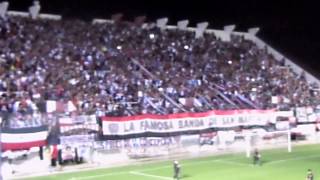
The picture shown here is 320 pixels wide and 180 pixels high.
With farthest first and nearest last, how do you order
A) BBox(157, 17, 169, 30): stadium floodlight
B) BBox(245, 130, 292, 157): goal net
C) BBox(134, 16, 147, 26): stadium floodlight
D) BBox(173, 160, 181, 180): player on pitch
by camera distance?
BBox(157, 17, 169, 30): stadium floodlight
BBox(134, 16, 147, 26): stadium floodlight
BBox(245, 130, 292, 157): goal net
BBox(173, 160, 181, 180): player on pitch

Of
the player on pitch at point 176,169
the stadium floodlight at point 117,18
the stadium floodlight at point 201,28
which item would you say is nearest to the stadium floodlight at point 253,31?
the stadium floodlight at point 201,28

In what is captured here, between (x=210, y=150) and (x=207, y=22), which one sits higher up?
(x=207, y=22)

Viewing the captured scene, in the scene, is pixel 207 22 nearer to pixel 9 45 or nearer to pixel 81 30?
pixel 81 30

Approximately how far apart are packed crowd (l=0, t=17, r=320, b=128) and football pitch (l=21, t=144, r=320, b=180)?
4042 millimetres

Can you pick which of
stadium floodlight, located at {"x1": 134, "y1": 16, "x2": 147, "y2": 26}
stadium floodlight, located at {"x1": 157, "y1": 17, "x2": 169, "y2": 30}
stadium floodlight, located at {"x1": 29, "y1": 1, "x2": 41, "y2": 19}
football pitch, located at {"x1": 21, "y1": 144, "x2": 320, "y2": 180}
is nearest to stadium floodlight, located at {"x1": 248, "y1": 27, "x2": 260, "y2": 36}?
stadium floodlight, located at {"x1": 157, "y1": 17, "x2": 169, "y2": 30}

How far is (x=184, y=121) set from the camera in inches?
1356

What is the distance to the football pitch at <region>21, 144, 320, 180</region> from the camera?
→ 26344 mm

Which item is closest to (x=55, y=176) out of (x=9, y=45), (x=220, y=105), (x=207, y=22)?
(x=9, y=45)

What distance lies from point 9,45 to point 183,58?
543 inches

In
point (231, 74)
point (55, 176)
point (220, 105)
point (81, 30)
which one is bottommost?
point (55, 176)

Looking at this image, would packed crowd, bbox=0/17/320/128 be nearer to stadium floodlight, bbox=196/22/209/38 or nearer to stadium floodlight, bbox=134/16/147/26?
stadium floodlight, bbox=134/16/147/26

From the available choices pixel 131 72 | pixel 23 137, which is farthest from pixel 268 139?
pixel 23 137

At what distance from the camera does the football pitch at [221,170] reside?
26.3 metres

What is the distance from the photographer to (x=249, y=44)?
50.7m
